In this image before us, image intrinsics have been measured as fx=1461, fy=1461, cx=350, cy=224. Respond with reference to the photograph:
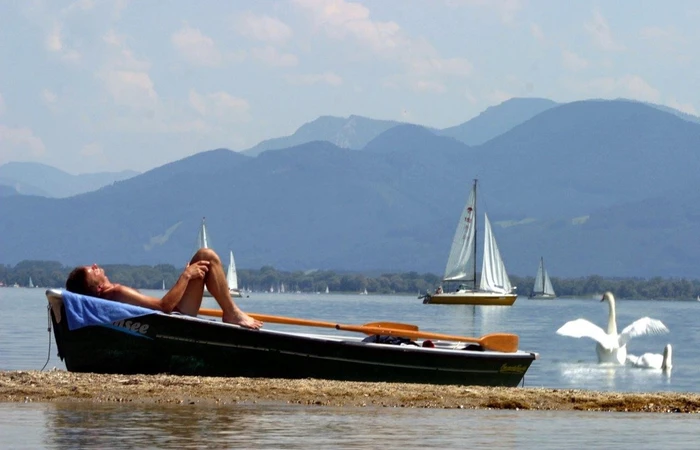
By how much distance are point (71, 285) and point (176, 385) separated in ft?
7.79

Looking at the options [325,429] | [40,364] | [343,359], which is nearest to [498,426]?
[325,429]

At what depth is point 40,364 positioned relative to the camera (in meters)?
30.3

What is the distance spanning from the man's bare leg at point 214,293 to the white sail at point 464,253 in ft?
384

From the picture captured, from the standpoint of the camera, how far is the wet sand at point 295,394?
56.9 ft

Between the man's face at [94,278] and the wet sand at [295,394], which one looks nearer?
the wet sand at [295,394]

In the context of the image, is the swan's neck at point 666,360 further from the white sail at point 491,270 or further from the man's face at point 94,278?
the white sail at point 491,270

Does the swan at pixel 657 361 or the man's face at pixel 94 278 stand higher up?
the man's face at pixel 94 278

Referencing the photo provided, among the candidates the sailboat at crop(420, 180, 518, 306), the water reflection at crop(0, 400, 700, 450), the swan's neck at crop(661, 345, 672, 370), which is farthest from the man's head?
the sailboat at crop(420, 180, 518, 306)

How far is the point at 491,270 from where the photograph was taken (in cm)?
14250

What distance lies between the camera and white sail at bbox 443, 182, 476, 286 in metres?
137

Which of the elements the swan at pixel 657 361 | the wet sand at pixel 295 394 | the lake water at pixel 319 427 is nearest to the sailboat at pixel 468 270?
the swan at pixel 657 361

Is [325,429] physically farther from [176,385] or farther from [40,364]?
[40,364]

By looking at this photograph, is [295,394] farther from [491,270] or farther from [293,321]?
[491,270]

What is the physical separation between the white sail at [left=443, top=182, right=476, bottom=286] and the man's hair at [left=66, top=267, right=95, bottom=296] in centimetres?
11791
